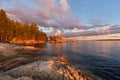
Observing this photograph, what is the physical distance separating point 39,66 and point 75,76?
4.19 m

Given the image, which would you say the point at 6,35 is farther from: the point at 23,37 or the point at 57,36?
the point at 57,36

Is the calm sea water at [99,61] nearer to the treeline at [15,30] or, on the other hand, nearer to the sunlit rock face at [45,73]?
the sunlit rock face at [45,73]

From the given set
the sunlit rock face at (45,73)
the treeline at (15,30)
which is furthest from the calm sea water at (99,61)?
the treeline at (15,30)

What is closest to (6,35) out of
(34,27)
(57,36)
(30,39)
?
(30,39)

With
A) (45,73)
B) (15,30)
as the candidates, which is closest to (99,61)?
(45,73)

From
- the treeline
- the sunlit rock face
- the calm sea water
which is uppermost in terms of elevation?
the treeline

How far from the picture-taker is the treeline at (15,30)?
7868 centimetres

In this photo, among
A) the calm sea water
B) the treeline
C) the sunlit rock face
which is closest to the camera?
the sunlit rock face

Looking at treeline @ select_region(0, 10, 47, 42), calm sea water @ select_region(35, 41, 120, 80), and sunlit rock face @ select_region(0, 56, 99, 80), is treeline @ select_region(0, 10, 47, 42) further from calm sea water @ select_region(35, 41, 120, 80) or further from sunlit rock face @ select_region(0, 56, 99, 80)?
sunlit rock face @ select_region(0, 56, 99, 80)

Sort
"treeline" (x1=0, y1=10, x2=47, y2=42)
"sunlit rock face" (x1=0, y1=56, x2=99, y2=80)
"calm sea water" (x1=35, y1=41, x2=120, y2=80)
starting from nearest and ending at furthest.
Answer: "sunlit rock face" (x1=0, y1=56, x2=99, y2=80) < "calm sea water" (x1=35, y1=41, x2=120, y2=80) < "treeline" (x1=0, y1=10, x2=47, y2=42)

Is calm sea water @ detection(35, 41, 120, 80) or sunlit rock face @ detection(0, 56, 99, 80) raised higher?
sunlit rock face @ detection(0, 56, 99, 80)

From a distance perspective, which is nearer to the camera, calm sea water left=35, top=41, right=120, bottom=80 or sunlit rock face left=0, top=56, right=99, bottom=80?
sunlit rock face left=0, top=56, right=99, bottom=80

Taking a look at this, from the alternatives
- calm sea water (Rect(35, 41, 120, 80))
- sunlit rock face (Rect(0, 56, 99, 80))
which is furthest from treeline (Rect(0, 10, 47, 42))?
sunlit rock face (Rect(0, 56, 99, 80))

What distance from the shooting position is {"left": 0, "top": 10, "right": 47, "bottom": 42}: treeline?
258 ft
